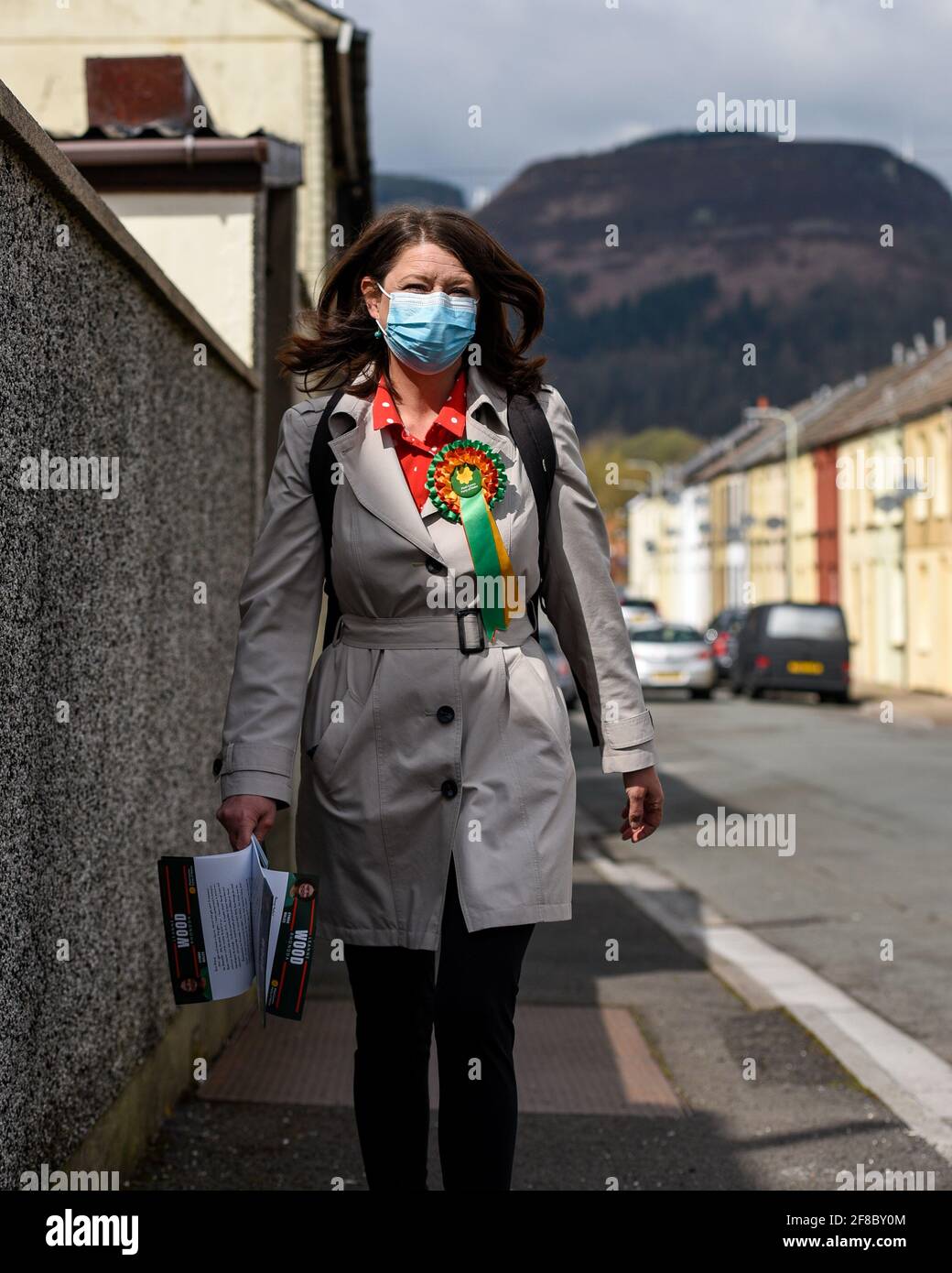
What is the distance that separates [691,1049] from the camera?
577 centimetres

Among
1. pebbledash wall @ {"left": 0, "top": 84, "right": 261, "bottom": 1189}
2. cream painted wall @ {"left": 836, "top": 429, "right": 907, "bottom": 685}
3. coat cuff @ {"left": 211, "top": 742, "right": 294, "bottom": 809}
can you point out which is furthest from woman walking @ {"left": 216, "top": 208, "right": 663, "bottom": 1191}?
cream painted wall @ {"left": 836, "top": 429, "right": 907, "bottom": 685}

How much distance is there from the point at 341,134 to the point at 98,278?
16.4m

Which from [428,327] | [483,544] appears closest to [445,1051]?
[483,544]

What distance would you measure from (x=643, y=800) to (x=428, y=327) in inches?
37.3

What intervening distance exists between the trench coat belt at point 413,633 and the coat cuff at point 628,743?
0.26 meters

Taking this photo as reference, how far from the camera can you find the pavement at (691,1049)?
4.33 meters

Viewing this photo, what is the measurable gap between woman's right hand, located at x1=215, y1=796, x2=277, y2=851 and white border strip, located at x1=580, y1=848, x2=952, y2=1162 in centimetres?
241

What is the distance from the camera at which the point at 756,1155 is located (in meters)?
4.46

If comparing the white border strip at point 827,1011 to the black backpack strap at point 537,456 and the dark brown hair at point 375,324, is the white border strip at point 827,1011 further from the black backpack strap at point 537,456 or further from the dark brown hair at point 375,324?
the dark brown hair at point 375,324

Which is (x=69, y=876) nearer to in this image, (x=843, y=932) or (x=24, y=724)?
(x=24, y=724)

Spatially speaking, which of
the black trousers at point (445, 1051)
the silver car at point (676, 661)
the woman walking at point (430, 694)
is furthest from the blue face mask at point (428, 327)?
the silver car at point (676, 661)

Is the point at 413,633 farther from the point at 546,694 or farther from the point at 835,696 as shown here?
the point at 835,696

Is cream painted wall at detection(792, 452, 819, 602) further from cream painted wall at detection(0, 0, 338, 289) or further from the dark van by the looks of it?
cream painted wall at detection(0, 0, 338, 289)
